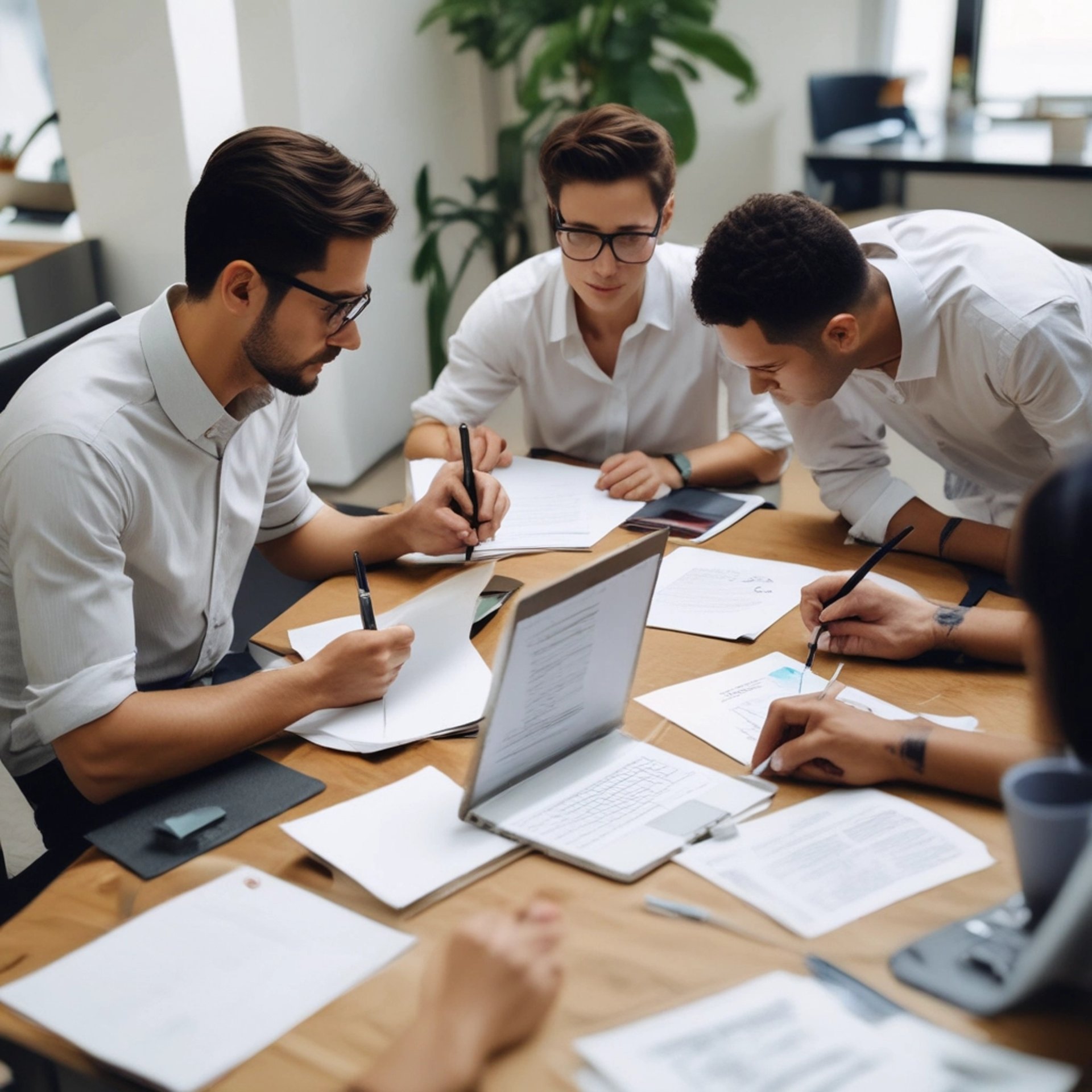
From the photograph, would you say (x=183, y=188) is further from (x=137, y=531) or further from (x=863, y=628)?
(x=863, y=628)

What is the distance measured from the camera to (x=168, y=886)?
1095 millimetres

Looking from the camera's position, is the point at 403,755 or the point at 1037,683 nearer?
the point at 1037,683

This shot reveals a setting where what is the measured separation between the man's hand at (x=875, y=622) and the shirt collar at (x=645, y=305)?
0.86 metres

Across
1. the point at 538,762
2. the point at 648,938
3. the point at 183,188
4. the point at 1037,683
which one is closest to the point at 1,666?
the point at 538,762

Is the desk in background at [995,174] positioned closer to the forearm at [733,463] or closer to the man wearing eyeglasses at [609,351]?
the man wearing eyeglasses at [609,351]

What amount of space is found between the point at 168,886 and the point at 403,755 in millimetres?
295

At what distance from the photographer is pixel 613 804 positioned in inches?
46.3

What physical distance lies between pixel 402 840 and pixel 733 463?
1.16 m

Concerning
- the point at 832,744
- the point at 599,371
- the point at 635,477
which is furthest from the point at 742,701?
the point at 599,371

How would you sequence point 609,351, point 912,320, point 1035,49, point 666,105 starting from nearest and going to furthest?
1. point 912,320
2. point 609,351
3. point 666,105
4. point 1035,49

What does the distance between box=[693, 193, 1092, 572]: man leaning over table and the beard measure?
1.87ft

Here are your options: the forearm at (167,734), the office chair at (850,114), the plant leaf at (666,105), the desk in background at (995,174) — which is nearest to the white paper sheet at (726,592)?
the forearm at (167,734)

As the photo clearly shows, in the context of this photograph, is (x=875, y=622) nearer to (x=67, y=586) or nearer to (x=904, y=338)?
(x=904, y=338)

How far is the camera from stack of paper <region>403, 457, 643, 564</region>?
1.80m
